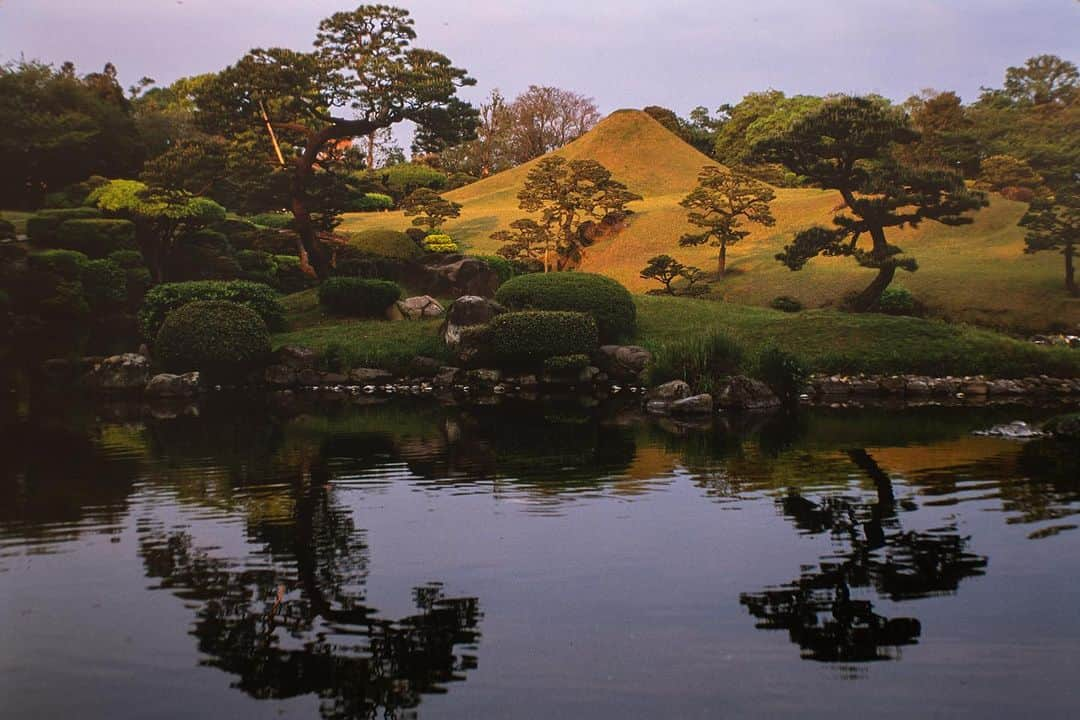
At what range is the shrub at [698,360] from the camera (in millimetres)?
23125

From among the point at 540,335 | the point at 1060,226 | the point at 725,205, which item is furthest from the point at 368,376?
the point at 1060,226

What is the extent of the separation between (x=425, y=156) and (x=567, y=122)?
13.8m

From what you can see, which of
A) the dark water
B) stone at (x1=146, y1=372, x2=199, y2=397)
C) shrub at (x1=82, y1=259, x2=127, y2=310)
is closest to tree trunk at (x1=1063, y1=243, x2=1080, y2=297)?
the dark water

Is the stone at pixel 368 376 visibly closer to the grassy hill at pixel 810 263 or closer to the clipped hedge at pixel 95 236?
the clipped hedge at pixel 95 236

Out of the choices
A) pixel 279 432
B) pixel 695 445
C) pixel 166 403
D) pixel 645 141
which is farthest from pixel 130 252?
pixel 645 141

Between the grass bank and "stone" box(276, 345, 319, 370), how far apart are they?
0.46 m

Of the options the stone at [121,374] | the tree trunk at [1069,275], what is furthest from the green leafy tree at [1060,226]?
the stone at [121,374]

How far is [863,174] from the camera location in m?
30.6

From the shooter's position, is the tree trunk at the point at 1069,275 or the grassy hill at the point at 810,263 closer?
the tree trunk at the point at 1069,275

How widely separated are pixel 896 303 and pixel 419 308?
17136 mm

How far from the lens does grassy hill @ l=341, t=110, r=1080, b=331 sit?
35344mm

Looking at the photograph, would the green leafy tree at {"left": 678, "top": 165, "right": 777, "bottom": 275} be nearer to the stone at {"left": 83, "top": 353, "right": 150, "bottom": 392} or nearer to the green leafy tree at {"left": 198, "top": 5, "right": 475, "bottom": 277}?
the green leafy tree at {"left": 198, "top": 5, "right": 475, "bottom": 277}

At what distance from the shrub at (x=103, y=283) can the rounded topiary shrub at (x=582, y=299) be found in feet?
42.1

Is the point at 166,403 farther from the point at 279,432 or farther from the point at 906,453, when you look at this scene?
the point at 906,453
